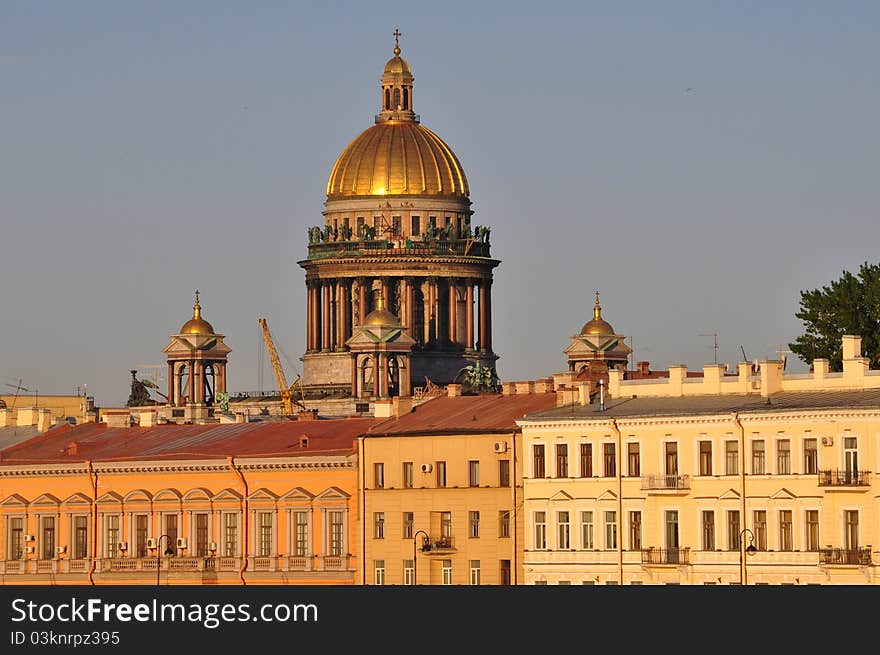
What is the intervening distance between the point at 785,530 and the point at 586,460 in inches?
392

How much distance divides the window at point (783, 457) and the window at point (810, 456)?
671 mm

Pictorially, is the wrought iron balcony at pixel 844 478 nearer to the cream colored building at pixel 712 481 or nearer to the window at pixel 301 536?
the cream colored building at pixel 712 481

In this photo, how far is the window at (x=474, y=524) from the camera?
186 metres

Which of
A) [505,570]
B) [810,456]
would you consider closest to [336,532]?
[505,570]

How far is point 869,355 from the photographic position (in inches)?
7815

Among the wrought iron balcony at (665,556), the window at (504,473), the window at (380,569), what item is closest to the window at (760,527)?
the wrought iron balcony at (665,556)

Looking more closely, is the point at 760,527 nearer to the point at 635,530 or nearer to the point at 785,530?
the point at 785,530

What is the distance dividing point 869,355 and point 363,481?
20.1 meters

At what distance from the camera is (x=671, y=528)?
581 ft

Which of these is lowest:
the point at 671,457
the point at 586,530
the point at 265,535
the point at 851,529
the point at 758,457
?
the point at 851,529

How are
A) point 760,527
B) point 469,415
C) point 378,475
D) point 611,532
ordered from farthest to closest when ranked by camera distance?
point 469,415, point 378,475, point 611,532, point 760,527
